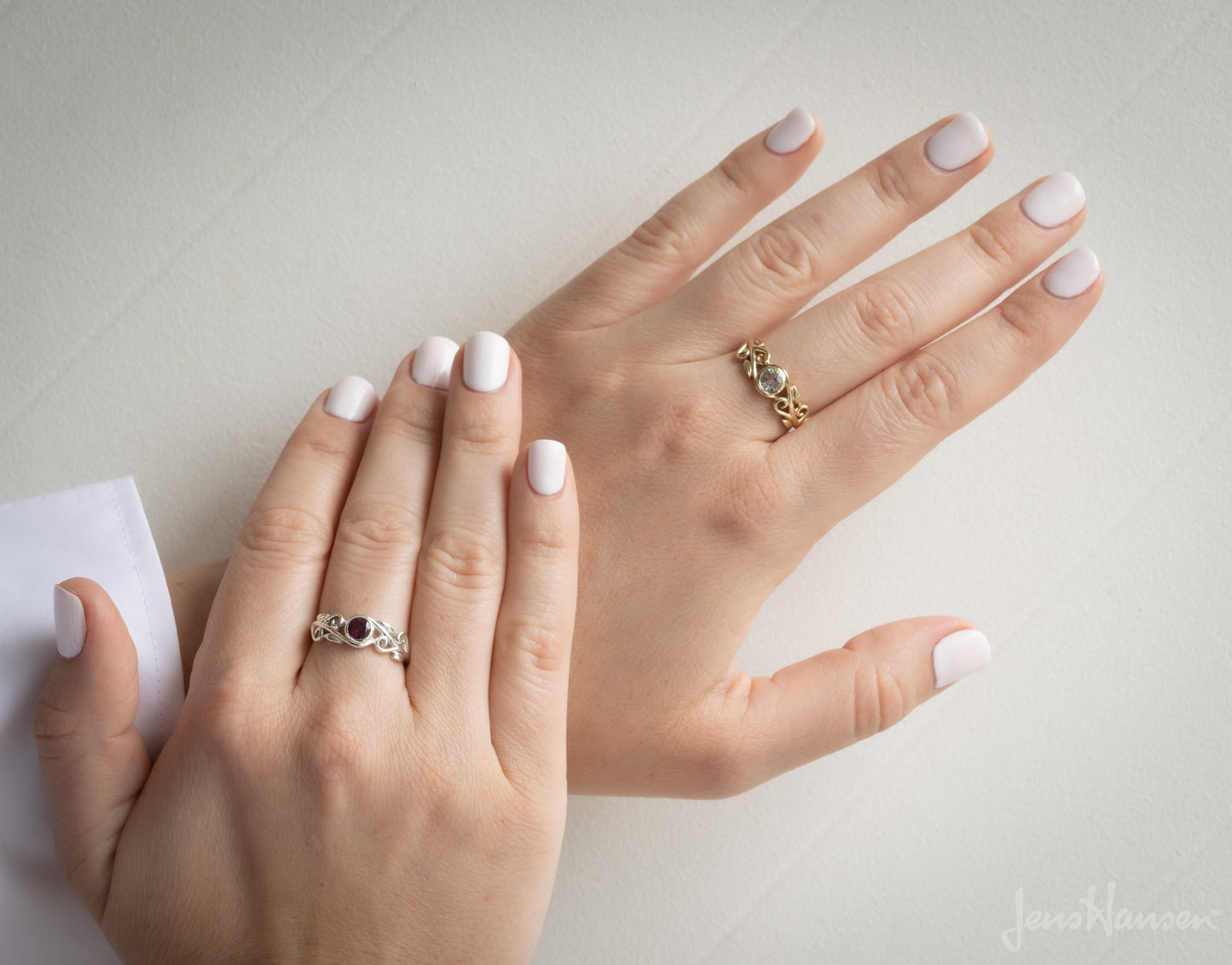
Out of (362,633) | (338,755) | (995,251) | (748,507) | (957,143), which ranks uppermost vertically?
(957,143)

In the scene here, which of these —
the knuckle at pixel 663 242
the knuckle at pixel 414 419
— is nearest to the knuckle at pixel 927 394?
the knuckle at pixel 663 242

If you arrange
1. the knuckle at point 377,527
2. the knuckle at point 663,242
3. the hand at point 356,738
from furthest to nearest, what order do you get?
the knuckle at point 663,242
the knuckle at point 377,527
the hand at point 356,738

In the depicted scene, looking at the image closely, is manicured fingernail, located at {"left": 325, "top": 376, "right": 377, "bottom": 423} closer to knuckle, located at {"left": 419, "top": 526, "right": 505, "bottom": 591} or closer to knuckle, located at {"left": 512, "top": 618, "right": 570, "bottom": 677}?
knuckle, located at {"left": 419, "top": 526, "right": 505, "bottom": 591}

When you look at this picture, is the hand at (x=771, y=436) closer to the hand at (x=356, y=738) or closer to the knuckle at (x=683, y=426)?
the knuckle at (x=683, y=426)

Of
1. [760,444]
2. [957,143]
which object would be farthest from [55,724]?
[957,143]

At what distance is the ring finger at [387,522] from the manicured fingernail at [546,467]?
0.16m

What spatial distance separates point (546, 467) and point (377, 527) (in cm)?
21

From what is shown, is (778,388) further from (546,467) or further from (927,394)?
(546,467)

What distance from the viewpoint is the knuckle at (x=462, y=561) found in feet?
3.28

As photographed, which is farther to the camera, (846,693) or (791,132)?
(791,132)

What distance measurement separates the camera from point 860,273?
1.35 meters

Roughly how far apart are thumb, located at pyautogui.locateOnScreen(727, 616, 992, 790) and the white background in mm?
213

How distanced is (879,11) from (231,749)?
1.34 metres

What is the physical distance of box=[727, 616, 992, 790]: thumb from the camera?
42.9 inches
